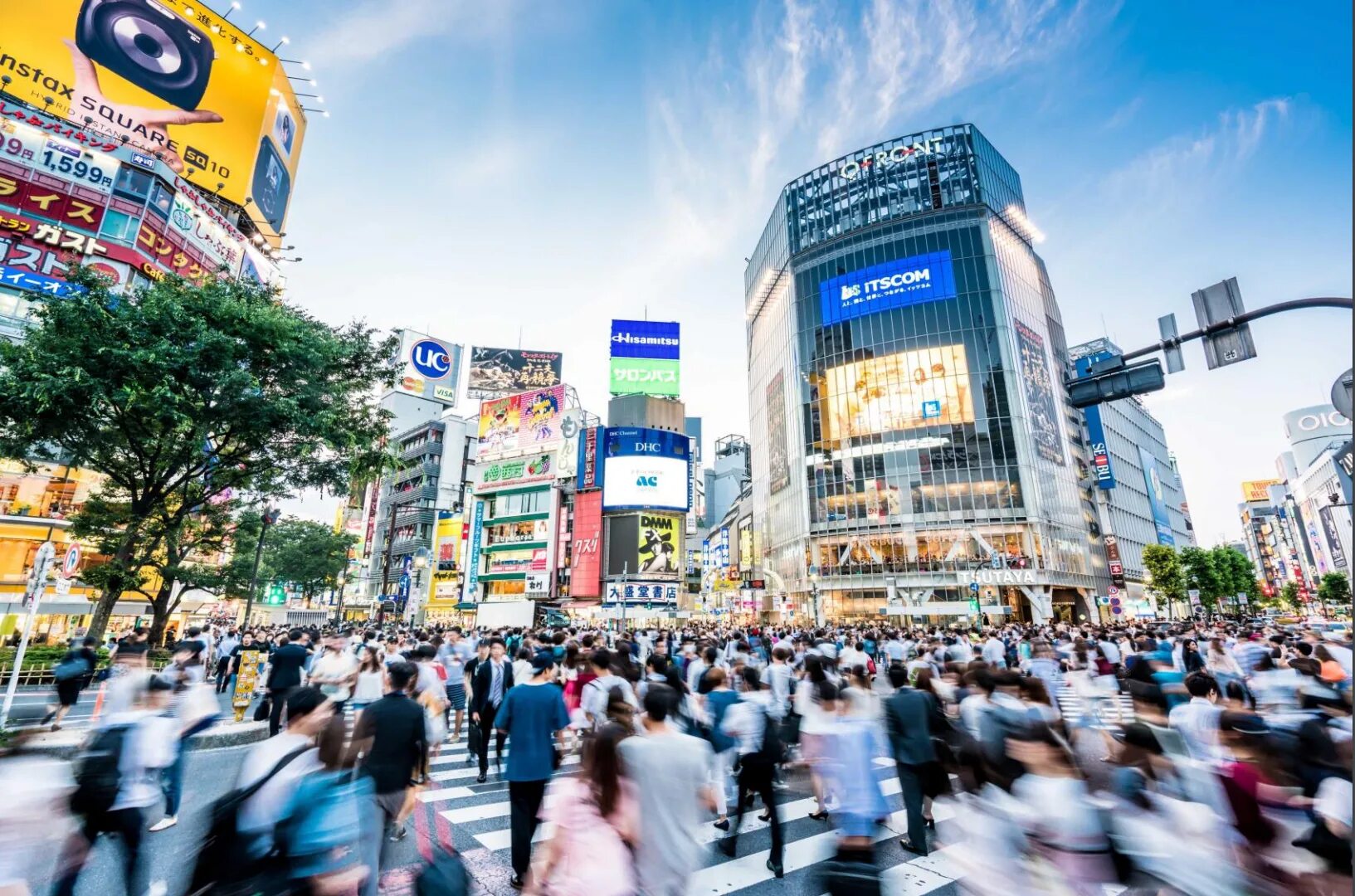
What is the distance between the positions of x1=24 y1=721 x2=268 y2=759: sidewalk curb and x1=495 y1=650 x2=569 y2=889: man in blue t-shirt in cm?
661

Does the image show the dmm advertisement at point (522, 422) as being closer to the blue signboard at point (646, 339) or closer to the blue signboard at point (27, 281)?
the blue signboard at point (646, 339)

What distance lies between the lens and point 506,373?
235 feet

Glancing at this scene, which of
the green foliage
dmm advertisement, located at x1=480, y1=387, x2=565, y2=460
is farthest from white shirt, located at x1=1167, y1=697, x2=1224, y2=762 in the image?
the green foliage

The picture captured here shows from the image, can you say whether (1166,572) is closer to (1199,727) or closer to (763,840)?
(1199,727)

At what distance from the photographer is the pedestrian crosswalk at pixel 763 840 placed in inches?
211

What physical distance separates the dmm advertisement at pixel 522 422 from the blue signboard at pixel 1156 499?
268 ft

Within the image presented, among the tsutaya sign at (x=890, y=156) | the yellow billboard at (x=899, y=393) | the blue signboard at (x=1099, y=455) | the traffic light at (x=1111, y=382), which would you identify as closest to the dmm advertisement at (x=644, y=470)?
the yellow billboard at (x=899, y=393)

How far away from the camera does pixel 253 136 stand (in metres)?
38.4

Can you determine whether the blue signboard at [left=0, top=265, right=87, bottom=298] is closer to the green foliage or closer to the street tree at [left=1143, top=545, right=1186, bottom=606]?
the street tree at [left=1143, top=545, right=1186, bottom=606]

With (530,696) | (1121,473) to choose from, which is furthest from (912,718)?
(1121,473)

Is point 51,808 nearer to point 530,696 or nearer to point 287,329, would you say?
point 530,696

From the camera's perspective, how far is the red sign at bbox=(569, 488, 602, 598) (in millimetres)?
49219

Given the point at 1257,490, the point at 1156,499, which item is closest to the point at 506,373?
the point at 1156,499

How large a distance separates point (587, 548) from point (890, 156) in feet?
162
